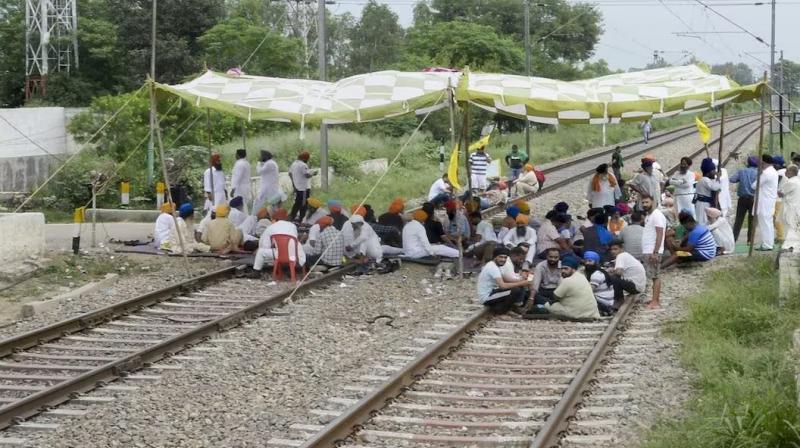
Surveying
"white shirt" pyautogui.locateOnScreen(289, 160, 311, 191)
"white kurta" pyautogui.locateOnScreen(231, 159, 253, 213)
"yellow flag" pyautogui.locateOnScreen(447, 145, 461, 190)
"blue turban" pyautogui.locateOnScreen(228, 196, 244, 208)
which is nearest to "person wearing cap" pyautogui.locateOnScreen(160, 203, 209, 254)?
"blue turban" pyautogui.locateOnScreen(228, 196, 244, 208)

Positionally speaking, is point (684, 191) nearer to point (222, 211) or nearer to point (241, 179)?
point (222, 211)

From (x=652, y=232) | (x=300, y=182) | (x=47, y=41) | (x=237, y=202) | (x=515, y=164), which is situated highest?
(x=47, y=41)

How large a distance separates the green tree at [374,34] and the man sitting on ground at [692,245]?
2768 inches

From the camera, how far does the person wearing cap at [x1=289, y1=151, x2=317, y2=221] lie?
2217 cm

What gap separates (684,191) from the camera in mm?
19625

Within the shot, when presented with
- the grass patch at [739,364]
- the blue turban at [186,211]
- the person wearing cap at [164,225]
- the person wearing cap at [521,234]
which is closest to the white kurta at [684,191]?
the grass patch at [739,364]

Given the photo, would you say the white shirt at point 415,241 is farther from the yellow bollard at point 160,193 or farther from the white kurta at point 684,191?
the yellow bollard at point 160,193

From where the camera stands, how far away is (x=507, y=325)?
548 inches

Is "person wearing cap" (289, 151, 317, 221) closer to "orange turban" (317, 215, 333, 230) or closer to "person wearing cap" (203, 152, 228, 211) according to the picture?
"person wearing cap" (203, 152, 228, 211)

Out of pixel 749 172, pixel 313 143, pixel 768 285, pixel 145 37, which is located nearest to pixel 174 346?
pixel 768 285

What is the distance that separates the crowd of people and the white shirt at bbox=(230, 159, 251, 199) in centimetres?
2

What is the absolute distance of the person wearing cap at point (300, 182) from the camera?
22172 millimetres

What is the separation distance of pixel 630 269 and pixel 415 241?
417cm

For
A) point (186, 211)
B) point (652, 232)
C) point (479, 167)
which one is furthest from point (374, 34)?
point (652, 232)
